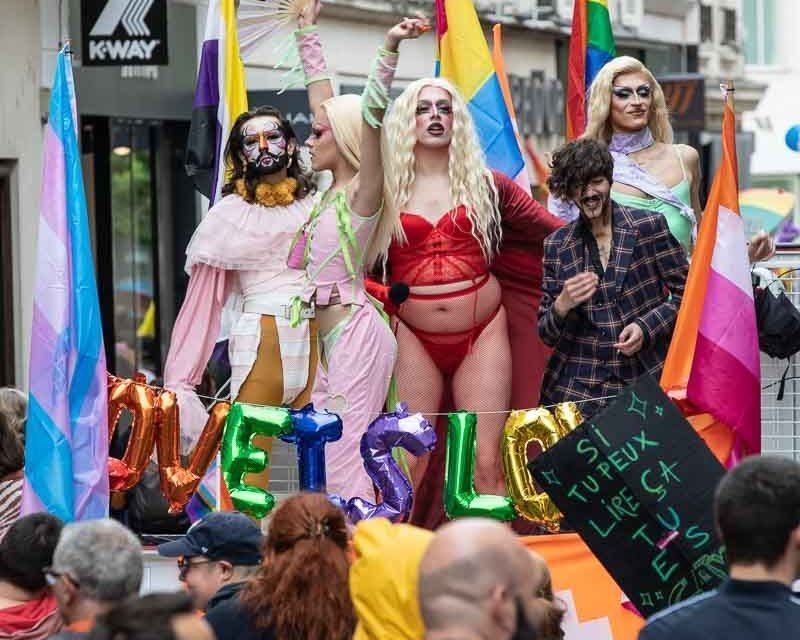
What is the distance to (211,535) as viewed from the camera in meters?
5.73

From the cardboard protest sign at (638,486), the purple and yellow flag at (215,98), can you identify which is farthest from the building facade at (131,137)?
the cardboard protest sign at (638,486)

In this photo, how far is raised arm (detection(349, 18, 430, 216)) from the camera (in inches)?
280

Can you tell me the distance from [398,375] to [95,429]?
1177 millimetres

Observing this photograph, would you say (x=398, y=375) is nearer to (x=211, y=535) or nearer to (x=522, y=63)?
(x=211, y=535)

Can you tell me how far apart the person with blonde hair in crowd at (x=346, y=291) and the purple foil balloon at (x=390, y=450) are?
0.27 meters

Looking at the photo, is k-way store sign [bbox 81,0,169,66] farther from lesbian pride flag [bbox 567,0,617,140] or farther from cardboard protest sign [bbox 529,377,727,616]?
cardboard protest sign [bbox 529,377,727,616]

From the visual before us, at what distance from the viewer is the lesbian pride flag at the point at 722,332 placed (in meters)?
7.41

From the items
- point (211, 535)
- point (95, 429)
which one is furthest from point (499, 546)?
point (95, 429)

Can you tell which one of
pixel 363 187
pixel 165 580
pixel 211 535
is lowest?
pixel 165 580

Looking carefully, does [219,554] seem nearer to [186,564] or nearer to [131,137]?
[186,564]

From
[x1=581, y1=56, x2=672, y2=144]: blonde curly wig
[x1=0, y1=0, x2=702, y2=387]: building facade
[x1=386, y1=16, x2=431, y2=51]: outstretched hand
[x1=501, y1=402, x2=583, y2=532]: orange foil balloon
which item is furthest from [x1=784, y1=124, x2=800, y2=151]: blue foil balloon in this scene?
[x1=386, y1=16, x2=431, y2=51]: outstretched hand

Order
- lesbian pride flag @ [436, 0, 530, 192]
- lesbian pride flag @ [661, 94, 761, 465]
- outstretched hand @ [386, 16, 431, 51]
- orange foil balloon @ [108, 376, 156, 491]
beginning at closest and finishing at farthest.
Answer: outstretched hand @ [386, 16, 431, 51]
lesbian pride flag @ [661, 94, 761, 465]
orange foil balloon @ [108, 376, 156, 491]
lesbian pride flag @ [436, 0, 530, 192]

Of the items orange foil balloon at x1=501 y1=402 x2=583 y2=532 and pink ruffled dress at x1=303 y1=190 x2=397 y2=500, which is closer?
orange foil balloon at x1=501 y1=402 x2=583 y2=532

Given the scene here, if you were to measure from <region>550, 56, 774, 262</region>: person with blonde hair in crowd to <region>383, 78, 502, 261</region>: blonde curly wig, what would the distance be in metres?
0.52
